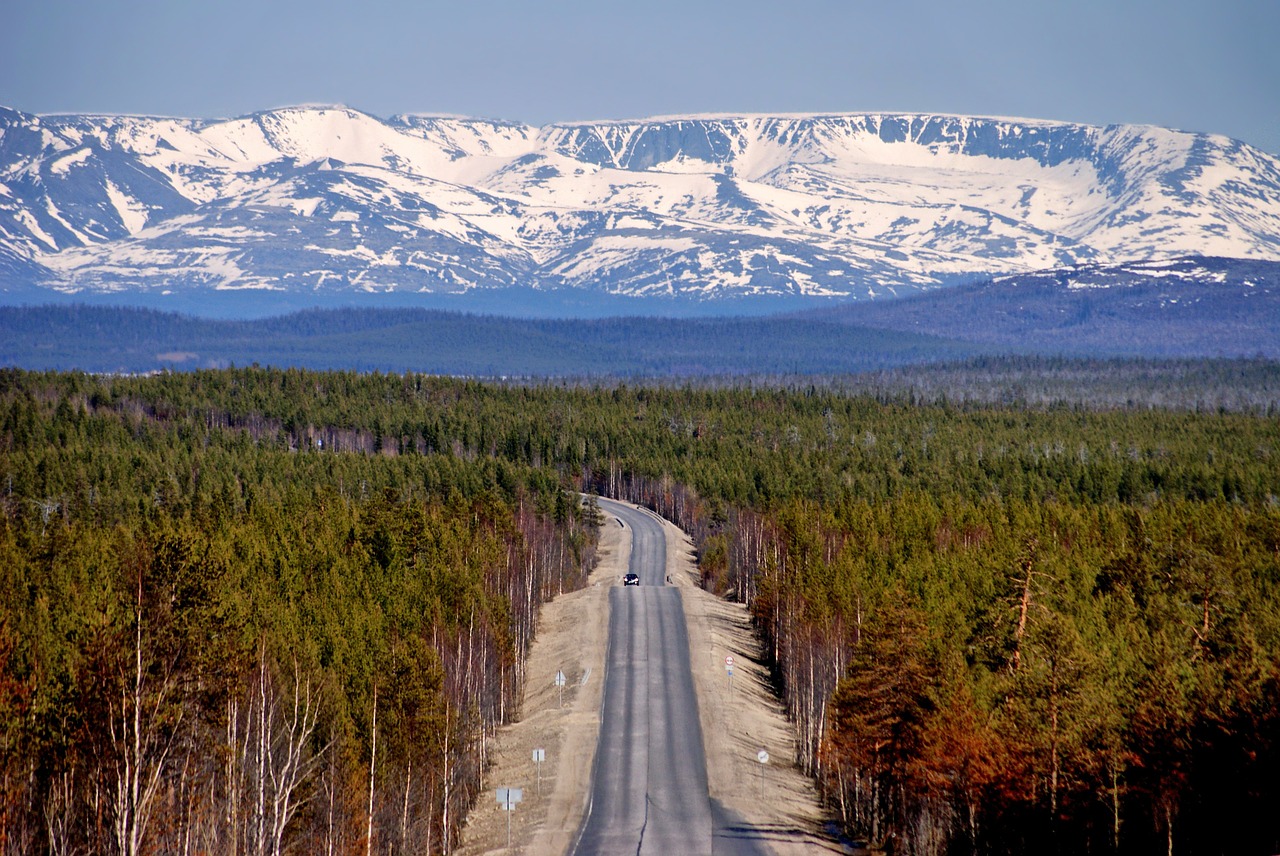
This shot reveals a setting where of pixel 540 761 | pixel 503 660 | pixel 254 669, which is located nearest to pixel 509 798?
pixel 540 761

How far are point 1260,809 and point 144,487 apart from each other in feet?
326

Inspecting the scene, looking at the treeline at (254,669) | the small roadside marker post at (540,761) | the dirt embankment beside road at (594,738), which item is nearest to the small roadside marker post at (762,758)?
the dirt embankment beside road at (594,738)

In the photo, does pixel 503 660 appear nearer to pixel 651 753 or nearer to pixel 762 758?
pixel 651 753

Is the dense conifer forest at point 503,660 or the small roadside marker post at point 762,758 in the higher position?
the dense conifer forest at point 503,660

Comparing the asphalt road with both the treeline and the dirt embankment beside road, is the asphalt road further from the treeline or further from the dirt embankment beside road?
the treeline

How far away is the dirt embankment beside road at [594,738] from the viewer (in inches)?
2363

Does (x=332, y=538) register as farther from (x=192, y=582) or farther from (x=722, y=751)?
(x=192, y=582)

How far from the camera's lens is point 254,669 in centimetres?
5203

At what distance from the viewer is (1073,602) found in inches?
2793

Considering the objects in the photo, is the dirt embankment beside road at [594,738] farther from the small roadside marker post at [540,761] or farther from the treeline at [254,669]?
the treeline at [254,669]

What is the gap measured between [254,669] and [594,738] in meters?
24.2

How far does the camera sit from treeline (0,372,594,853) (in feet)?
127

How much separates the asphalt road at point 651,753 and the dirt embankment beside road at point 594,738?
2.16 ft

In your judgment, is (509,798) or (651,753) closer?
(509,798)
